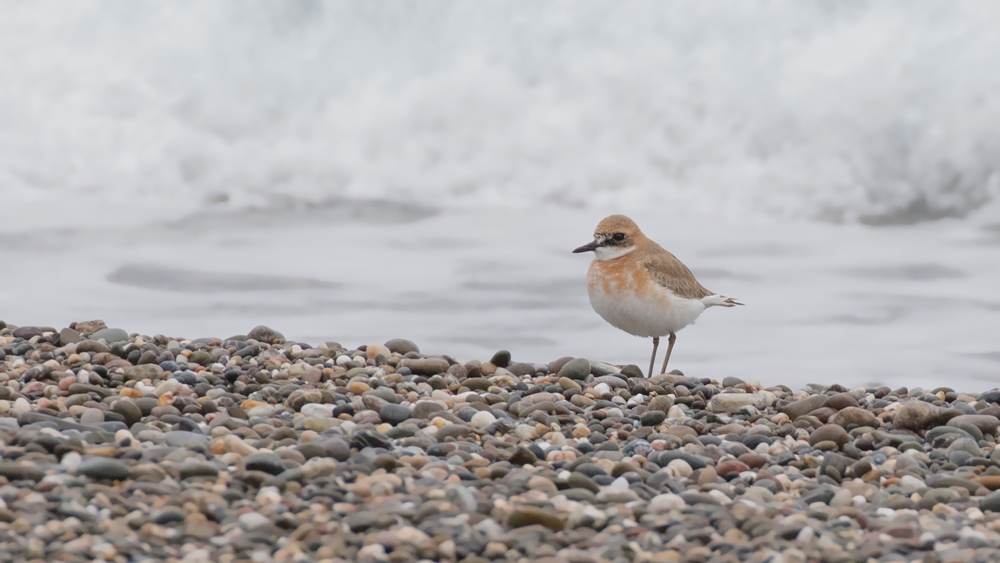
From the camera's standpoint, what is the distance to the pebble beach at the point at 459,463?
4.64 meters

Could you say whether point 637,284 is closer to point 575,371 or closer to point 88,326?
point 575,371

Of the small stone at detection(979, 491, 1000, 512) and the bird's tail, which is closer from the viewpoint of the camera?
the small stone at detection(979, 491, 1000, 512)

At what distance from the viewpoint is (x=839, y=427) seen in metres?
7.02

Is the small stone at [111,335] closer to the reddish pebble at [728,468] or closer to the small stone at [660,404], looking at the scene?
the small stone at [660,404]

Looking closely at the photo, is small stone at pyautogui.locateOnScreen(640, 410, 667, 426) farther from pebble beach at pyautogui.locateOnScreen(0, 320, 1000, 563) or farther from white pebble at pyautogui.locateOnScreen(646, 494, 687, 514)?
white pebble at pyautogui.locateOnScreen(646, 494, 687, 514)

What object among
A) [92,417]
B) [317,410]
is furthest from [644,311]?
[92,417]

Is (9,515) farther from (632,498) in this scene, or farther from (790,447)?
(790,447)

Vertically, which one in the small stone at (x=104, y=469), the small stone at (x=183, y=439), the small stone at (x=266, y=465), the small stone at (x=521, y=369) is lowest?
the small stone at (x=104, y=469)

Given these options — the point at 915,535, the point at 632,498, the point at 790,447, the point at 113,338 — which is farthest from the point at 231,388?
the point at 915,535

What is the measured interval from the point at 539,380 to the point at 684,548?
3926 mm

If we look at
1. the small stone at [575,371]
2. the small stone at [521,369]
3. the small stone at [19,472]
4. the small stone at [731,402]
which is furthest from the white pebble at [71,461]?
the small stone at [731,402]

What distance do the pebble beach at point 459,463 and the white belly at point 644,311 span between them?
0.62 metres

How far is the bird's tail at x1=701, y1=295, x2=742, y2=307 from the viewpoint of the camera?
1013 cm

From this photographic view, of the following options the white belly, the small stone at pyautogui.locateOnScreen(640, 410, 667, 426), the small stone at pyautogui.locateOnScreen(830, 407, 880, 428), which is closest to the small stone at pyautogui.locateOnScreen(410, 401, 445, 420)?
the small stone at pyautogui.locateOnScreen(640, 410, 667, 426)
